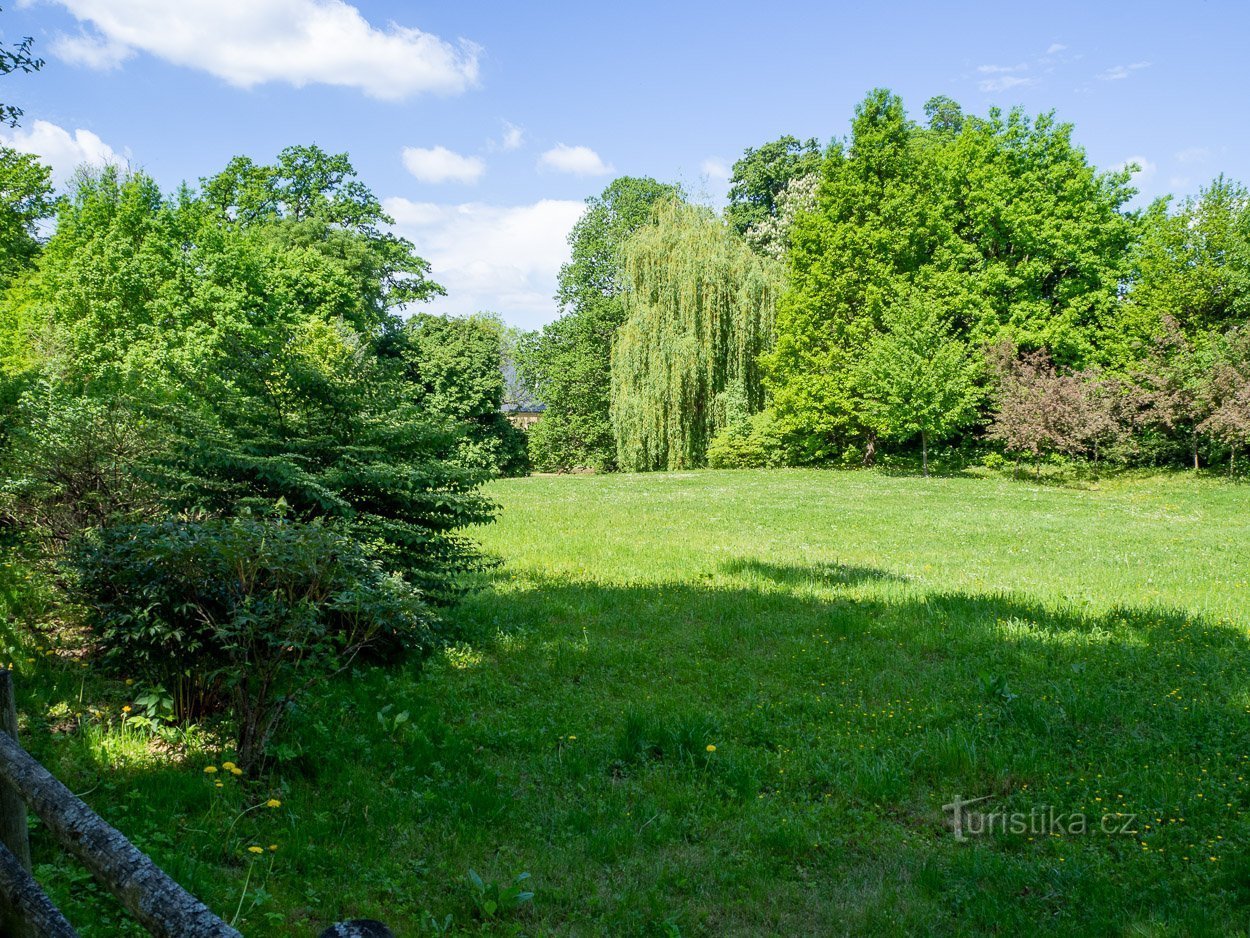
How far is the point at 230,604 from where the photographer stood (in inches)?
174

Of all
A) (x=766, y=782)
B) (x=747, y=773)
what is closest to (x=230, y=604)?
(x=747, y=773)

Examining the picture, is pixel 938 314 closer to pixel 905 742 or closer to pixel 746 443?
pixel 746 443

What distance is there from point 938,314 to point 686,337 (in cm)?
981

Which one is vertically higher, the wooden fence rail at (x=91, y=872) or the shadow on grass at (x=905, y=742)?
the wooden fence rail at (x=91, y=872)

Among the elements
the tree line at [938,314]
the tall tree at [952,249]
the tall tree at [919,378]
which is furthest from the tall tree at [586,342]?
the tall tree at [919,378]

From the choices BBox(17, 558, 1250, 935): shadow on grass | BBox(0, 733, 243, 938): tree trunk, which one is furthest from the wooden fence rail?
BBox(17, 558, 1250, 935): shadow on grass

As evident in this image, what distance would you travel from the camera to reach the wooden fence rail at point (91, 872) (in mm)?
1722

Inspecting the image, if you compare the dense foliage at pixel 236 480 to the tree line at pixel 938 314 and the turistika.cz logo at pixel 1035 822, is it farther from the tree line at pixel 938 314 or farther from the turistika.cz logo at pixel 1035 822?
the tree line at pixel 938 314

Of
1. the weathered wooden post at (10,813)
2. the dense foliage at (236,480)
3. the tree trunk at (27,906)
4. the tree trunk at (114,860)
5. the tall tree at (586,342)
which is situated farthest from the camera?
the tall tree at (586,342)

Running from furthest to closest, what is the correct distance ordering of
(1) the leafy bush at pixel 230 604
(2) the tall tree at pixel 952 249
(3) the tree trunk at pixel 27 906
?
(2) the tall tree at pixel 952 249, (1) the leafy bush at pixel 230 604, (3) the tree trunk at pixel 27 906

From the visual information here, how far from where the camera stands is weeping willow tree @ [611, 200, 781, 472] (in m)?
32.8

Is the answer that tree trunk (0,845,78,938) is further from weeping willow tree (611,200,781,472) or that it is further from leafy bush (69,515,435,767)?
weeping willow tree (611,200,781,472)

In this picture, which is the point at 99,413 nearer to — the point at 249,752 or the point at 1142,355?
the point at 249,752

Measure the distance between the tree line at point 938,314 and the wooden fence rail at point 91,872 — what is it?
27.6 metres
